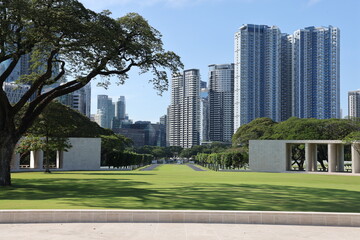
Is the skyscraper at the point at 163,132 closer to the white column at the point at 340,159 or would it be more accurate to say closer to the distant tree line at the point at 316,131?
the distant tree line at the point at 316,131

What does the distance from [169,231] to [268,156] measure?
120 feet

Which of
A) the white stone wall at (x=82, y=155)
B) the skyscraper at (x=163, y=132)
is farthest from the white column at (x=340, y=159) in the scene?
the skyscraper at (x=163, y=132)

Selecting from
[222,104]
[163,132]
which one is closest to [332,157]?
[222,104]

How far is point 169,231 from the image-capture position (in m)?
7.77

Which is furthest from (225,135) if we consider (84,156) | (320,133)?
(84,156)

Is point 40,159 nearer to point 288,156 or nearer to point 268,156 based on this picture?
point 268,156

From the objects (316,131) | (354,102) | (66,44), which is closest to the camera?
(66,44)

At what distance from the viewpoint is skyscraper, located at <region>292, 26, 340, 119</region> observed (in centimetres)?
8931

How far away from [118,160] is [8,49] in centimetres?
3607

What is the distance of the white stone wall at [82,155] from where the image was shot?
140ft

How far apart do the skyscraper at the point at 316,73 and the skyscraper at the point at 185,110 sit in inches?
1918

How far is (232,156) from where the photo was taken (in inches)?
1845

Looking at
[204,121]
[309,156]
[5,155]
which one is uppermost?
[204,121]

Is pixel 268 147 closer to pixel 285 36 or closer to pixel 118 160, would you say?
pixel 118 160
